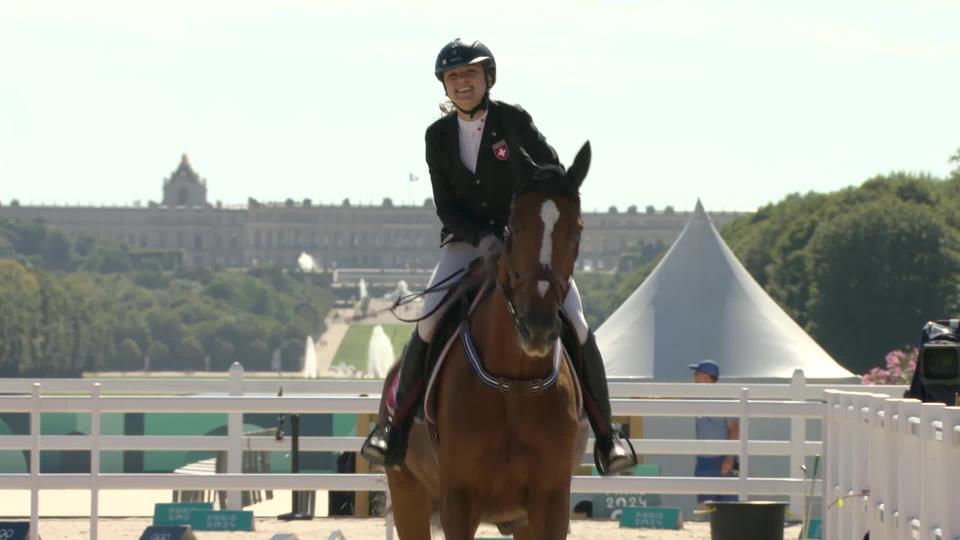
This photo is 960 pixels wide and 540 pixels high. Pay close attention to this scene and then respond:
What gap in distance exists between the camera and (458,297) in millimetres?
9891

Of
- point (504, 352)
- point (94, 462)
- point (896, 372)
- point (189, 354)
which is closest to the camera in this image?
point (504, 352)

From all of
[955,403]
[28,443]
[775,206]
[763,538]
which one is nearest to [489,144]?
[955,403]

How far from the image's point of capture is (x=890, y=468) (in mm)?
10992

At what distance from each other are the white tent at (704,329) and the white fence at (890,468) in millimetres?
15151

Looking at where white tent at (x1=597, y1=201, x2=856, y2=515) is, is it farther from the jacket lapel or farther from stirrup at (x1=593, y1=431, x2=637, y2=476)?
the jacket lapel

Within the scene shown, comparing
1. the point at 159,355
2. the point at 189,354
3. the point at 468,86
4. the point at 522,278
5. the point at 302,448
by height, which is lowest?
the point at 159,355

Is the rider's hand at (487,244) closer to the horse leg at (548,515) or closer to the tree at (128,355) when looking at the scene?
the horse leg at (548,515)

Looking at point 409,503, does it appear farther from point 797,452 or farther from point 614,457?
point 797,452

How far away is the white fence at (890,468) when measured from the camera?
8656 mm

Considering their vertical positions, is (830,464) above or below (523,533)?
below

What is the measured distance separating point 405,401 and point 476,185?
3.54ft

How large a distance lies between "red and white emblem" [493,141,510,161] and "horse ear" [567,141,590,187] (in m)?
0.84

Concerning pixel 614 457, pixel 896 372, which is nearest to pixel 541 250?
pixel 614 457

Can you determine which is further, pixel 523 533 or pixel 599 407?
pixel 599 407
